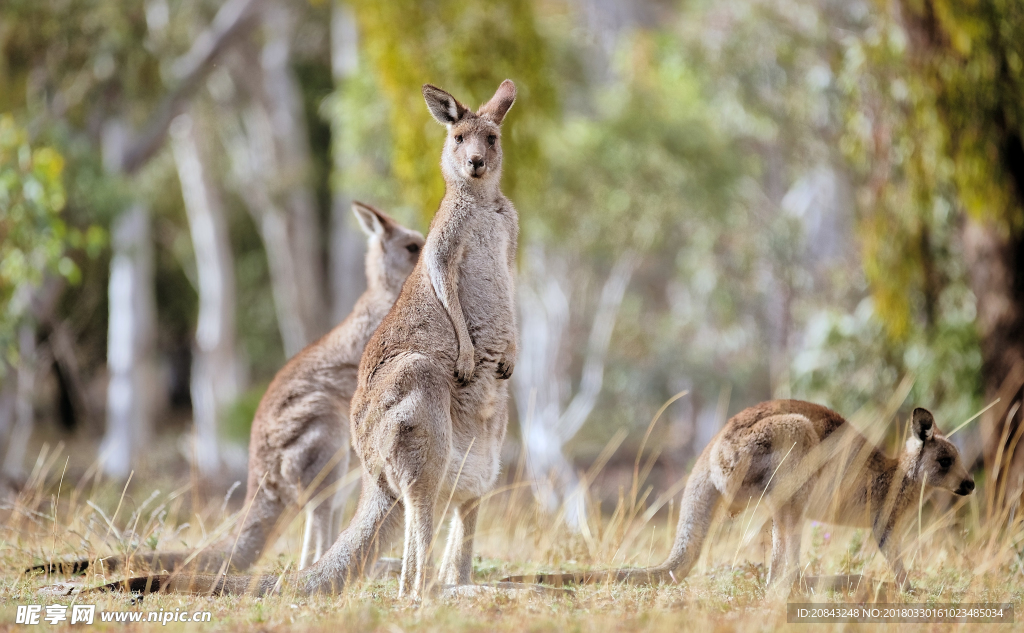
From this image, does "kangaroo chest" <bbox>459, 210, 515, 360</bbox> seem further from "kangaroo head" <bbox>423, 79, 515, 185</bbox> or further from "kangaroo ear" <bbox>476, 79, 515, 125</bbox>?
"kangaroo ear" <bbox>476, 79, 515, 125</bbox>

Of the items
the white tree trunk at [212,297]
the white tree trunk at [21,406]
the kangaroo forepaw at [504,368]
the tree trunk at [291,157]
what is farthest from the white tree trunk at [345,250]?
the kangaroo forepaw at [504,368]

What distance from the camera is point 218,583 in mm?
3602

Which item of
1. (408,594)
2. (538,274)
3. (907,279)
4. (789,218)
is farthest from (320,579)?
(789,218)

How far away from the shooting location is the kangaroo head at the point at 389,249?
532cm

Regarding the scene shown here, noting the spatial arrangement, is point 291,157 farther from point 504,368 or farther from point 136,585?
point 136,585

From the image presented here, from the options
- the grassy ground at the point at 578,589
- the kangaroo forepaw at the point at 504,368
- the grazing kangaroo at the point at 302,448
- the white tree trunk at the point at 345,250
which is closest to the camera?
the grassy ground at the point at 578,589

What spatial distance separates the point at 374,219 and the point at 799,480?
2701mm

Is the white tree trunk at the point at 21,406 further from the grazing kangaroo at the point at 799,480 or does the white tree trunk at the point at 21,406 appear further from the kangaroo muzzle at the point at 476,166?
the grazing kangaroo at the point at 799,480

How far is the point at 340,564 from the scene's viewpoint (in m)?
3.56

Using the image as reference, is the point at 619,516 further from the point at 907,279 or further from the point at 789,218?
the point at 789,218

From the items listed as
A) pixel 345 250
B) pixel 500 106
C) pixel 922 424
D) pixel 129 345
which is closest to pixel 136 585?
pixel 500 106

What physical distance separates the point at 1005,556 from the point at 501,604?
95.5 inches

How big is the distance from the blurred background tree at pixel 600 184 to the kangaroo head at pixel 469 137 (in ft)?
4.82

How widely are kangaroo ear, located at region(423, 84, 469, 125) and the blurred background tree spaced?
163 centimetres
